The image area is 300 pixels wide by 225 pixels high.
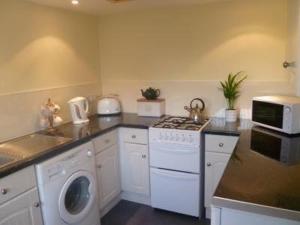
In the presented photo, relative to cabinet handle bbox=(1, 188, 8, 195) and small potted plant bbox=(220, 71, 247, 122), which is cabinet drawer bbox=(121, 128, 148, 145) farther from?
cabinet handle bbox=(1, 188, 8, 195)

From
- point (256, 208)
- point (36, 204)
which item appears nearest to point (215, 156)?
point (256, 208)

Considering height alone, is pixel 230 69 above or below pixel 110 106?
above

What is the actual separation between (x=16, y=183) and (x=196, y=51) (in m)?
2.09

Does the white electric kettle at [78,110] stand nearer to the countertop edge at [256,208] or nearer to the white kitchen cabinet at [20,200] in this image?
the white kitchen cabinet at [20,200]

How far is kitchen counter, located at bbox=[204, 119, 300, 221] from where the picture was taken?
0.99 meters

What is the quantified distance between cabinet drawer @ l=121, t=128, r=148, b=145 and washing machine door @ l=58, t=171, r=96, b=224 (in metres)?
0.59

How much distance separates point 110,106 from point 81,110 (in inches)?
18.0

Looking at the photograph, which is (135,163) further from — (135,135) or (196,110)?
(196,110)

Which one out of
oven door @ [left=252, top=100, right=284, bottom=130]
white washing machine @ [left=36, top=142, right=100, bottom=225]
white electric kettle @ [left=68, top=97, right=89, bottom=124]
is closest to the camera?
white washing machine @ [left=36, top=142, right=100, bottom=225]

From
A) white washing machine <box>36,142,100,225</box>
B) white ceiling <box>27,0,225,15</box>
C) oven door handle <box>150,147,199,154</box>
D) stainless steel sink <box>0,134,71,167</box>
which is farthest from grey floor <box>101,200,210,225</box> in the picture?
white ceiling <box>27,0,225,15</box>

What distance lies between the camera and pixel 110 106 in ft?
9.93

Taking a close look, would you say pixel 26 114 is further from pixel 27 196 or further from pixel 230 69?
pixel 230 69

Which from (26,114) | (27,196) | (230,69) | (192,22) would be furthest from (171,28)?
(27,196)

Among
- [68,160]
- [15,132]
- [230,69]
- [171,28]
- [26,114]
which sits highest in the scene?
[171,28]
